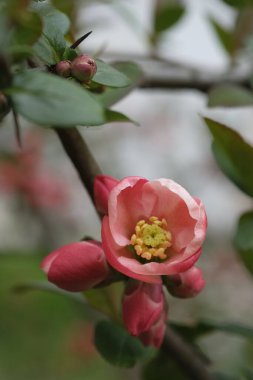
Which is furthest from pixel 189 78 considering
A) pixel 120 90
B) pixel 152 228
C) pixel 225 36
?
pixel 152 228

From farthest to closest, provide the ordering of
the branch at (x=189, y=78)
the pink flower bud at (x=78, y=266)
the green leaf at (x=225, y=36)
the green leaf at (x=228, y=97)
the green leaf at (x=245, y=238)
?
the green leaf at (x=225, y=36), the branch at (x=189, y=78), the green leaf at (x=228, y=97), the green leaf at (x=245, y=238), the pink flower bud at (x=78, y=266)

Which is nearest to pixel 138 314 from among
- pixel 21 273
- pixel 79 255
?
pixel 79 255

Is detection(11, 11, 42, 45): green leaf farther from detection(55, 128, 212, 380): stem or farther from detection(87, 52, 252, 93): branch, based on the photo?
detection(87, 52, 252, 93): branch

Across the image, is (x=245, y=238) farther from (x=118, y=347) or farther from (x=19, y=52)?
(x=19, y=52)

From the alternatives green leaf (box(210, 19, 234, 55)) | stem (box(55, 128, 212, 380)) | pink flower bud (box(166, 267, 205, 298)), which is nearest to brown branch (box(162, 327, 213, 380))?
stem (box(55, 128, 212, 380))

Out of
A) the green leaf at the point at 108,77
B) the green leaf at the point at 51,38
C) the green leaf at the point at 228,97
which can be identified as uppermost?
the green leaf at the point at 51,38

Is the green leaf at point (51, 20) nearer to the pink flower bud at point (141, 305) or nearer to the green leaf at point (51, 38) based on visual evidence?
the green leaf at point (51, 38)

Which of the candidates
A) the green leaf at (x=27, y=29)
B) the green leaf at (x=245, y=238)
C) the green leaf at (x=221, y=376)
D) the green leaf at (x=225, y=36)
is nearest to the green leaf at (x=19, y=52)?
the green leaf at (x=27, y=29)

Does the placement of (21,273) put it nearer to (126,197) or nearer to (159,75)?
(159,75)

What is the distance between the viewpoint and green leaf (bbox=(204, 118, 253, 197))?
513 millimetres

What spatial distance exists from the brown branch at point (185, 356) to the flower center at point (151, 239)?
0.43 feet

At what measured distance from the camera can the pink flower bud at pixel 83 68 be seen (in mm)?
394

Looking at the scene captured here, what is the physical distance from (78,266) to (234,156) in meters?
0.15

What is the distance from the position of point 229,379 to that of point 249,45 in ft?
1.28
